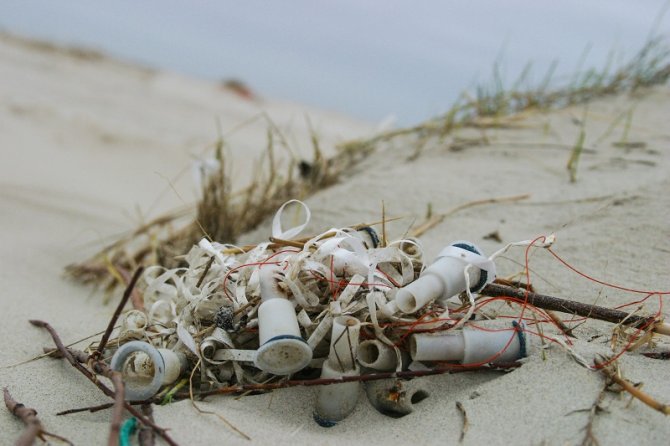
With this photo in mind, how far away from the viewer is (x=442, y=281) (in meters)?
1.28

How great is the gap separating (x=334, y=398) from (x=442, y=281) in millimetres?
326

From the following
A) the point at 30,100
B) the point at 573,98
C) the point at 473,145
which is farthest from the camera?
the point at 30,100

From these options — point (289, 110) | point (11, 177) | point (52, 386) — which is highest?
point (52, 386)

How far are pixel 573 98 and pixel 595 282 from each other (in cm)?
231

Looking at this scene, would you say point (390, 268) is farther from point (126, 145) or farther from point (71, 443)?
point (126, 145)

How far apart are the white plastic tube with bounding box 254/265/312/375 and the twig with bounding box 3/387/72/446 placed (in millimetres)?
382

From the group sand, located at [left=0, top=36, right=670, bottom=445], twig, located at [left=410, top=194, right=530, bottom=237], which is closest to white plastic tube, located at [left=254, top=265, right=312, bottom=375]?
sand, located at [left=0, top=36, right=670, bottom=445]

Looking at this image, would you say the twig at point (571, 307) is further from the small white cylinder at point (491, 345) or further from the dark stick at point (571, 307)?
the small white cylinder at point (491, 345)

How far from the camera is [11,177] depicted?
155 inches

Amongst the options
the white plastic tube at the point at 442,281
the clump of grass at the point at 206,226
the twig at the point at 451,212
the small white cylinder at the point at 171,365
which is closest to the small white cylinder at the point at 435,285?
the white plastic tube at the point at 442,281

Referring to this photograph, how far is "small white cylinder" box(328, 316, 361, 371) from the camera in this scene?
1219mm

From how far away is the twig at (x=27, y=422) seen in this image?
103cm

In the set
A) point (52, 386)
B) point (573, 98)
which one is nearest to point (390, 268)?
point (52, 386)

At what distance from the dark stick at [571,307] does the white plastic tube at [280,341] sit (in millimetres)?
498
